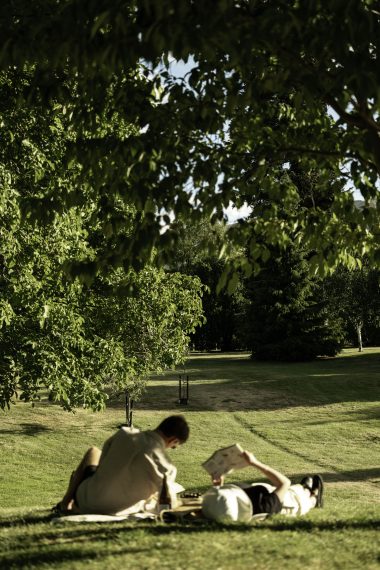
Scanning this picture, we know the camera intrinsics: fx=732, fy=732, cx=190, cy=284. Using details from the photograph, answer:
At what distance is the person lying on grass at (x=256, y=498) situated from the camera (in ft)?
23.1

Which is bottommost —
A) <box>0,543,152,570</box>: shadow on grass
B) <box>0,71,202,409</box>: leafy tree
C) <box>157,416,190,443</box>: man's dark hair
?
<box>0,543,152,570</box>: shadow on grass

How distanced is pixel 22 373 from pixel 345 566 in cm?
1057

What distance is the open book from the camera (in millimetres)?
7328

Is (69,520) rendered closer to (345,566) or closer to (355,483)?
(345,566)

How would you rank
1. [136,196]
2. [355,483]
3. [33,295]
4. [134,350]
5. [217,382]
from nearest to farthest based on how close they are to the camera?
[136,196]
[33,295]
[355,483]
[134,350]
[217,382]

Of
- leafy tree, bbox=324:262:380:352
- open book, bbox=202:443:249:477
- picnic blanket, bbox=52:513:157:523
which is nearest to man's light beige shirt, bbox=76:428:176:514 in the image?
picnic blanket, bbox=52:513:157:523

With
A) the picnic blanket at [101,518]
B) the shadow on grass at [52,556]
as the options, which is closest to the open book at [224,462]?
the picnic blanket at [101,518]

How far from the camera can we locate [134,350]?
21.2 meters

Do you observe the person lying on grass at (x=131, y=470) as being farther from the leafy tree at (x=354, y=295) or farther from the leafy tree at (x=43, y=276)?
the leafy tree at (x=354, y=295)

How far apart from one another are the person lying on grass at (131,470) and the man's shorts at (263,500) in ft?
2.88

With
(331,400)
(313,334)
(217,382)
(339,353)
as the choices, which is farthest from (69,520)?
(339,353)

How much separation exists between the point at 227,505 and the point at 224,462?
50cm

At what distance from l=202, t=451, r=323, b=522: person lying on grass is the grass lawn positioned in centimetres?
20

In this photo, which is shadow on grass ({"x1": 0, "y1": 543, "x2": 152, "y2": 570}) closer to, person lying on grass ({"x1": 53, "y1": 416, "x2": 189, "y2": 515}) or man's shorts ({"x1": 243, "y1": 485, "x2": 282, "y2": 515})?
person lying on grass ({"x1": 53, "y1": 416, "x2": 189, "y2": 515})
